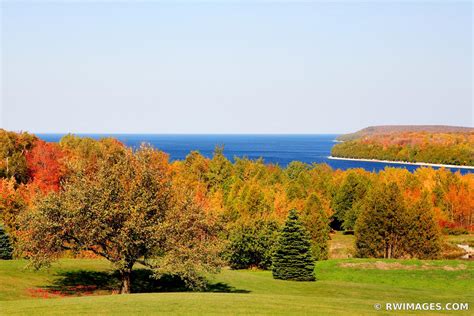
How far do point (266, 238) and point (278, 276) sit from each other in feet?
50.3

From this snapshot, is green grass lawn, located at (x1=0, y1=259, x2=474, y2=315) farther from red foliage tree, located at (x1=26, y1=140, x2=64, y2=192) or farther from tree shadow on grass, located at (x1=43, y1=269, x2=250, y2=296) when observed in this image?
red foliage tree, located at (x1=26, y1=140, x2=64, y2=192)

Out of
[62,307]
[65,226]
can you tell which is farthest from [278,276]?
[62,307]

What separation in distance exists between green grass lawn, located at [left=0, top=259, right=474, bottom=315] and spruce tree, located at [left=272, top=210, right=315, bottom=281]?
217 cm

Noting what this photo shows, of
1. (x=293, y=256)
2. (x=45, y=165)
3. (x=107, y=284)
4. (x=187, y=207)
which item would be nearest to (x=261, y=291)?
(x=293, y=256)

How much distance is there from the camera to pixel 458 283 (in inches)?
1666

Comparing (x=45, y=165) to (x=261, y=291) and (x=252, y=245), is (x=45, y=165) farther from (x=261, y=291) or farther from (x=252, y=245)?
(x=261, y=291)

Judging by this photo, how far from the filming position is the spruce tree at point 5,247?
46.0 metres

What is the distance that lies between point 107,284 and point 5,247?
16.3 meters

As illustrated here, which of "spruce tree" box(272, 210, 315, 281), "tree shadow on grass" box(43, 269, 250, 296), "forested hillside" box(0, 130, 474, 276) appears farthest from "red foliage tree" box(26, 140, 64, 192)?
"spruce tree" box(272, 210, 315, 281)

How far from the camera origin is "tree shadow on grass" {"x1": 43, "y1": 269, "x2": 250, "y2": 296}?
33062 millimetres

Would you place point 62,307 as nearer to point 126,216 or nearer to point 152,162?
point 126,216

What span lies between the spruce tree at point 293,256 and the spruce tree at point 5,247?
77.0 feet

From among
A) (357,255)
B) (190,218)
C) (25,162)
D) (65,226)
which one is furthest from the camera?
(25,162)

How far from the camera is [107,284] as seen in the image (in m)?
35.2
